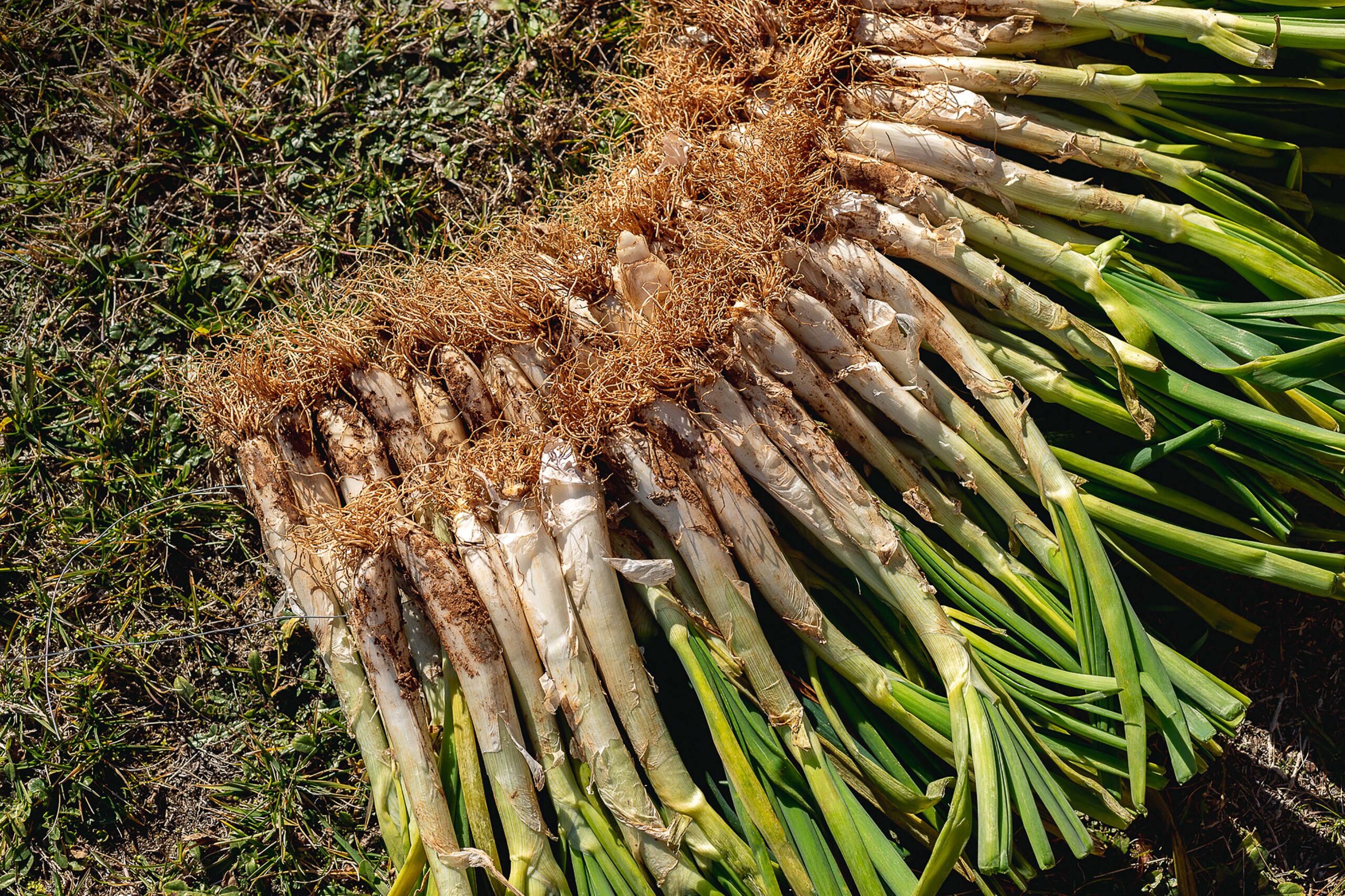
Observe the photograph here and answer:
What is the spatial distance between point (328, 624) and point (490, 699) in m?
0.39

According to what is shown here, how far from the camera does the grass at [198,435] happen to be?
201cm

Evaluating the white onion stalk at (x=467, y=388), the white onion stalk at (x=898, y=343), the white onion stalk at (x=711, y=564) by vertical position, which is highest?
the white onion stalk at (x=898, y=343)

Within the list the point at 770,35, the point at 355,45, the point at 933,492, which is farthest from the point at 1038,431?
the point at 355,45

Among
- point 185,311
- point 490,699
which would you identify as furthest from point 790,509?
point 185,311

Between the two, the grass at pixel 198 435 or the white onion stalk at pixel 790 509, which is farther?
the grass at pixel 198 435

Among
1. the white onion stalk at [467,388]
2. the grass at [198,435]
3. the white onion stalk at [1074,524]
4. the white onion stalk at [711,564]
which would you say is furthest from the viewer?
the grass at [198,435]

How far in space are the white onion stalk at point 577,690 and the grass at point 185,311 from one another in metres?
0.70

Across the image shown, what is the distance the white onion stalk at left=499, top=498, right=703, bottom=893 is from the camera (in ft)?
5.47

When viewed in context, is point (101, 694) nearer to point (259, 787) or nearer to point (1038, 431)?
point (259, 787)

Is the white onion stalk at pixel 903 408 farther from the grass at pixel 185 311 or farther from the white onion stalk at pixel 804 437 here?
the grass at pixel 185 311

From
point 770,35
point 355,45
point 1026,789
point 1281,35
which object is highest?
point 1281,35

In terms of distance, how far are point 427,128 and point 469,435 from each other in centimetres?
86

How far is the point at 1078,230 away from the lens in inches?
75.0

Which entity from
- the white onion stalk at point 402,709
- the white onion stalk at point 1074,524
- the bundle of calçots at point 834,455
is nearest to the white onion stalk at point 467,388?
the bundle of calçots at point 834,455
